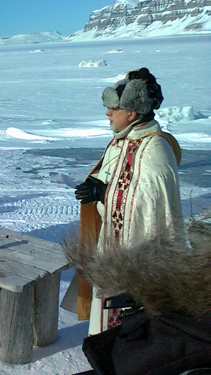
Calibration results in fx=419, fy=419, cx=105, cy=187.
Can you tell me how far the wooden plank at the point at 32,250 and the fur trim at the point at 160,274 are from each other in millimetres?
848

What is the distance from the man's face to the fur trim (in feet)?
2.75

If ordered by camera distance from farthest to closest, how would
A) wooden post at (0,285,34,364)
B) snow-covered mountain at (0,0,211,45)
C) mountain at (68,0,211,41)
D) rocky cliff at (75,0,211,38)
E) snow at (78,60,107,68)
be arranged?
rocky cliff at (75,0,211,38) → mountain at (68,0,211,41) → snow-covered mountain at (0,0,211,45) → snow at (78,60,107,68) → wooden post at (0,285,34,364)

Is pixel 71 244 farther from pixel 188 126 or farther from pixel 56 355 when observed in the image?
pixel 188 126

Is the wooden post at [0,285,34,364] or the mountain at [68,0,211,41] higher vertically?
the mountain at [68,0,211,41]

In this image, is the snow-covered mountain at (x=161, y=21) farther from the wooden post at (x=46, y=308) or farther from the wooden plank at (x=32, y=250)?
the wooden post at (x=46, y=308)

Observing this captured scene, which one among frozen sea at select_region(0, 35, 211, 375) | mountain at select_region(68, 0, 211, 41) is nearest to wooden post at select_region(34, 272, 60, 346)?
frozen sea at select_region(0, 35, 211, 375)

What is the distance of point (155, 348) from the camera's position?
3.38 ft

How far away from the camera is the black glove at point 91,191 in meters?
1.94

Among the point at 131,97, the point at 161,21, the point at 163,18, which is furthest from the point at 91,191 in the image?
the point at 163,18

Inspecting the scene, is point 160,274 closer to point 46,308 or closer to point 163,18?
point 46,308

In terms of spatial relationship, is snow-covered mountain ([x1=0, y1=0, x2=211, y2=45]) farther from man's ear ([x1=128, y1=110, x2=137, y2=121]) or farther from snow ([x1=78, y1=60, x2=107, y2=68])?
man's ear ([x1=128, y1=110, x2=137, y2=121])

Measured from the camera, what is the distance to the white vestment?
182cm

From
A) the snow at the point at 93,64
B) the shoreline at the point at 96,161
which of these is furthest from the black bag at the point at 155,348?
the snow at the point at 93,64

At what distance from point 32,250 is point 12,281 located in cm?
36
